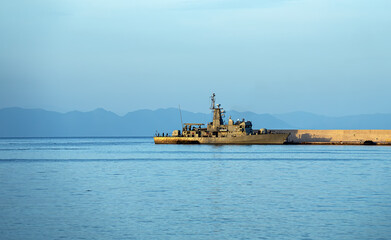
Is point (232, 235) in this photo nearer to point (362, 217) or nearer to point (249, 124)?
point (362, 217)

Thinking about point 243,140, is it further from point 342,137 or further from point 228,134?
point 342,137

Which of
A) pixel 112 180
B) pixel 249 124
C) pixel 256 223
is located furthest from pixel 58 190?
pixel 249 124

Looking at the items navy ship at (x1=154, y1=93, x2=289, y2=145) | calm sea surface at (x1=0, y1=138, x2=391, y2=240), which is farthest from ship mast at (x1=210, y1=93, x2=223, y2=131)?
calm sea surface at (x1=0, y1=138, x2=391, y2=240)

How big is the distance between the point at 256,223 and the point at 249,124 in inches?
4418

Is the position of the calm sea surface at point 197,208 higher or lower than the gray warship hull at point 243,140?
lower

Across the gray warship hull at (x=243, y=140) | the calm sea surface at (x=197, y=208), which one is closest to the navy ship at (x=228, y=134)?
the gray warship hull at (x=243, y=140)

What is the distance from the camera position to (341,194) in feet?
111

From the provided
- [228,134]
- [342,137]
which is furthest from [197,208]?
[342,137]

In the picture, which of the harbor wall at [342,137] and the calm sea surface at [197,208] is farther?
the harbor wall at [342,137]

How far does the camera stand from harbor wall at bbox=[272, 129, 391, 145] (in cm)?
14288

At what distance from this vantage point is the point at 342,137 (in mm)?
148125

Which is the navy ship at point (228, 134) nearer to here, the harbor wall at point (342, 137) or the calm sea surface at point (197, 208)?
the harbor wall at point (342, 137)

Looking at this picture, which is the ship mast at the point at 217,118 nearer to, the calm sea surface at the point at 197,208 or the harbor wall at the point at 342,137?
the harbor wall at the point at 342,137

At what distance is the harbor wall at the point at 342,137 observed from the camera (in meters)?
143
